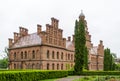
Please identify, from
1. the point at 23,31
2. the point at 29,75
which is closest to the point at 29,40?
the point at 23,31

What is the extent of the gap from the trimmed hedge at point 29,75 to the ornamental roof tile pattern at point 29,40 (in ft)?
42.7

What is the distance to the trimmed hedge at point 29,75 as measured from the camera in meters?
26.2

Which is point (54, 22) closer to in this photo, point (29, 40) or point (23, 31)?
point (29, 40)

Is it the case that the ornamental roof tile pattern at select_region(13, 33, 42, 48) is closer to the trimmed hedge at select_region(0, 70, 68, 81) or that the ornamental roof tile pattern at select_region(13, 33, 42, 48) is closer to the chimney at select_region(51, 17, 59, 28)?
the chimney at select_region(51, 17, 59, 28)

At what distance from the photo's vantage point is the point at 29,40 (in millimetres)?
60969

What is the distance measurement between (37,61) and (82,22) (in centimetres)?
1448

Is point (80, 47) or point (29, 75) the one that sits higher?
point (80, 47)

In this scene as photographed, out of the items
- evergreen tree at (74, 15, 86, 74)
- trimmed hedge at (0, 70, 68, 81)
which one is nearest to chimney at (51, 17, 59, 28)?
evergreen tree at (74, 15, 86, 74)

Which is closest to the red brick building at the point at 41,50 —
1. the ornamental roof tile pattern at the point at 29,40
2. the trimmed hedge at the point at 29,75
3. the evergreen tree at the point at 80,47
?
the ornamental roof tile pattern at the point at 29,40

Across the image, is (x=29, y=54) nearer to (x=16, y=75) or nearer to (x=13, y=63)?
(x=13, y=63)

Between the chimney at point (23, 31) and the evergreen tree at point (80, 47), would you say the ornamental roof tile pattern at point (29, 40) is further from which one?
the evergreen tree at point (80, 47)

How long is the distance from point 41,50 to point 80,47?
933cm

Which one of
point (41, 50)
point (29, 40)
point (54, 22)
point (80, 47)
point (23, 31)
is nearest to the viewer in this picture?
point (80, 47)

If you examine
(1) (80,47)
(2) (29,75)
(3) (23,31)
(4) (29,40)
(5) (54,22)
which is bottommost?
(2) (29,75)
